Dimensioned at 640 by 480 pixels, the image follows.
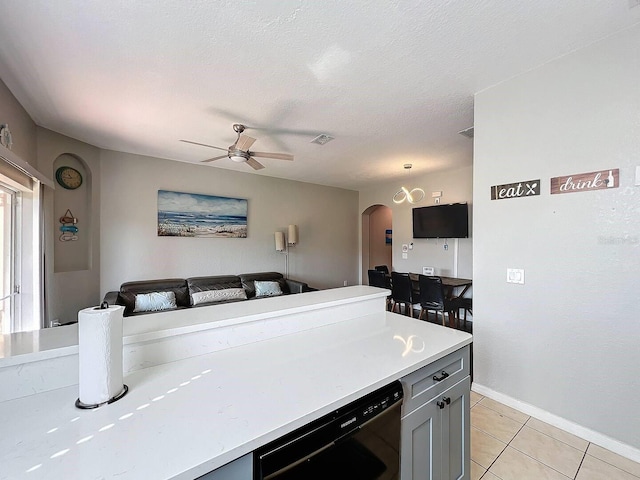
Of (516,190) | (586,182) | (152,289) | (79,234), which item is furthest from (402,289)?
(79,234)

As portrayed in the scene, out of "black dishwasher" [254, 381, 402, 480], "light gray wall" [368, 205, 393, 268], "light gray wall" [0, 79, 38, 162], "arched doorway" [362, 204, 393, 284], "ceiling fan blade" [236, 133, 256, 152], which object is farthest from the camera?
"light gray wall" [368, 205, 393, 268]

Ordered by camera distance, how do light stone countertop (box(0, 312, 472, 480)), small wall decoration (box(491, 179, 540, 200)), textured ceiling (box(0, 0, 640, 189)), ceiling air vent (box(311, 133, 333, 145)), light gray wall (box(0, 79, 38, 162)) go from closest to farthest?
1. light stone countertop (box(0, 312, 472, 480))
2. textured ceiling (box(0, 0, 640, 189))
3. small wall decoration (box(491, 179, 540, 200))
4. light gray wall (box(0, 79, 38, 162))
5. ceiling air vent (box(311, 133, 333, 145))

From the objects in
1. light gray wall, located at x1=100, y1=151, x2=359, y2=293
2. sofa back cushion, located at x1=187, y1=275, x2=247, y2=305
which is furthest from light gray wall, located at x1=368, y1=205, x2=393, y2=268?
sofa back cushion, located at x1=187, y1=275, x2=247, y2=305

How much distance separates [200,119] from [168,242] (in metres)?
2.24

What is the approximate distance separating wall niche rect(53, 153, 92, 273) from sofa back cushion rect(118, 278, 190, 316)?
58 cm

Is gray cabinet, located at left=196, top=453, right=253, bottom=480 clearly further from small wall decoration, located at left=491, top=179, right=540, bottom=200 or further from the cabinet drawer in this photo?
small wall decoration, located at left=491, top=179, right=540, bottom=200

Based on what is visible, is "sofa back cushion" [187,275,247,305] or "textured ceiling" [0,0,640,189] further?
"sofa back cushion" [187,275,247,305]

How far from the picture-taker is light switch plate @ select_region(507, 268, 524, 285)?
221 cm

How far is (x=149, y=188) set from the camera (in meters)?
4.20

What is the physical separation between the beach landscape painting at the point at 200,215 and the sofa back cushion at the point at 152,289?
739mm

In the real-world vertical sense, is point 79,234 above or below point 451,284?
above

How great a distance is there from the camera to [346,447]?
3.05 feet

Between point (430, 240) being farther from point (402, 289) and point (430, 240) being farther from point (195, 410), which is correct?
point (195, 410)

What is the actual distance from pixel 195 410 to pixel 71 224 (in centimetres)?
397
